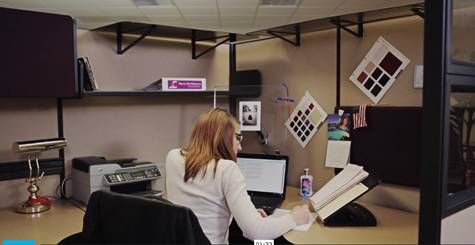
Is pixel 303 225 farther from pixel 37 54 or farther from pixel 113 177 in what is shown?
pixel 37 54

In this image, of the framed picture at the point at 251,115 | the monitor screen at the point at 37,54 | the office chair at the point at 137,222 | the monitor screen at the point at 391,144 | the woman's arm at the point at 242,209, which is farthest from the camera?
the framed picture at the point at 251,115

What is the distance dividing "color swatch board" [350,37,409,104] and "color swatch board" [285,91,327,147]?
32 cm

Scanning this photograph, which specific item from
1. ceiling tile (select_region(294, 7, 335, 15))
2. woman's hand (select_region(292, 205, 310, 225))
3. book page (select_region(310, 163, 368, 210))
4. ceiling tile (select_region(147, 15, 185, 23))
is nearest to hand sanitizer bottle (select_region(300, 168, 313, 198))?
book page (select_region(310, 163, 368, 210))

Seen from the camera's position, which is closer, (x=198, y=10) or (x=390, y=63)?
(x=198, y=10)

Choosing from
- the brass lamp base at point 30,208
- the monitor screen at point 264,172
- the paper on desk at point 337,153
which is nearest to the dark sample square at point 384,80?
the paper on desk at point 337,153

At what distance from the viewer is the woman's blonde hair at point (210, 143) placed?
5.36ft

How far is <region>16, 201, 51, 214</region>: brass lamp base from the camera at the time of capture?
2020 millimetres

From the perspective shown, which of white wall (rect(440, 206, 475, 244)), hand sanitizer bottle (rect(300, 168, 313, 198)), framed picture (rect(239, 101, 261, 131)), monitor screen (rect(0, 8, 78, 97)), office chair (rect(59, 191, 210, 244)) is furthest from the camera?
framed picture (rect(239, 101, 261, 131))

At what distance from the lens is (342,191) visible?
1.89 m

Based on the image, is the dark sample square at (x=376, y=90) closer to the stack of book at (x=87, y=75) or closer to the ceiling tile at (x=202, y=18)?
the ceiling tile at (x=202, y=18)

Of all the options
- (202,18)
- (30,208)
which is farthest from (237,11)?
(30,208)

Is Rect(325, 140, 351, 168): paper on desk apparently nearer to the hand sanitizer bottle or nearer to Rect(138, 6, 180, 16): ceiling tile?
the hand sanitizer bottle

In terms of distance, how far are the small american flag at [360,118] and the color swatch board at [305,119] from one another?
0.23 m

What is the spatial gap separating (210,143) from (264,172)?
76 centimetres
